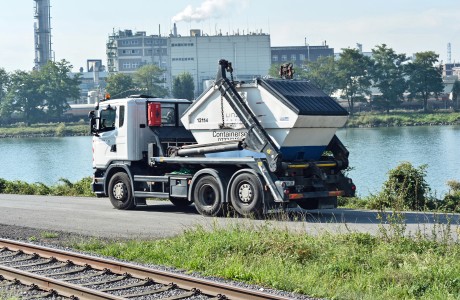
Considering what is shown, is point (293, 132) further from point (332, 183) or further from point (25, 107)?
point (25, 107)

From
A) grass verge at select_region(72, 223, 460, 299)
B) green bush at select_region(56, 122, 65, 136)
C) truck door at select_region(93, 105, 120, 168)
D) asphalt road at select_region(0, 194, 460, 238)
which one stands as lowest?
asphalt road at select_region(0, 194, 460, 238)

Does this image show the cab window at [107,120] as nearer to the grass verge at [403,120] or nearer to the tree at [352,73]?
the grass verge at [403,120]

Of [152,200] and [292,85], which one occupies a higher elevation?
[292,85]

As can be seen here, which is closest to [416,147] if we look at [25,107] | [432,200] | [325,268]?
[432,200]

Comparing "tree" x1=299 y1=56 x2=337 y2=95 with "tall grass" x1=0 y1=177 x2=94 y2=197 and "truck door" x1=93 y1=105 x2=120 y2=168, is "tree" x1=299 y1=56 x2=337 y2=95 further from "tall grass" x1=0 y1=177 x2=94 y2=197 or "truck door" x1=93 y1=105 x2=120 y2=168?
"truck door" x1=93 y1=105 x2=120 y2=168

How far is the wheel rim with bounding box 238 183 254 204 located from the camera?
69.8ft

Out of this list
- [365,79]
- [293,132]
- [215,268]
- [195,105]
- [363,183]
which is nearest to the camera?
[215,268]

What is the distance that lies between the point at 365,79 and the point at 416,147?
6868 cm

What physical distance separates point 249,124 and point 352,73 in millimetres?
124701

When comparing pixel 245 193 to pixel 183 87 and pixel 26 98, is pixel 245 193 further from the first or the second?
pixel 26 98

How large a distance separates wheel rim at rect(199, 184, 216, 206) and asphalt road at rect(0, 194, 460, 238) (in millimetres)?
460

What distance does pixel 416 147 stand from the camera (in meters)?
73.1

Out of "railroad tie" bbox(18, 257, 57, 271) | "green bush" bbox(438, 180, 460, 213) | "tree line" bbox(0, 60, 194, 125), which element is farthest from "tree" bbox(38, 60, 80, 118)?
"railroad tie" bbox(18, 257, 57, 271)

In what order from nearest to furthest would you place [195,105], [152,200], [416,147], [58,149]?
[195,105] < [152,200] < [416,147] < [58,149]
